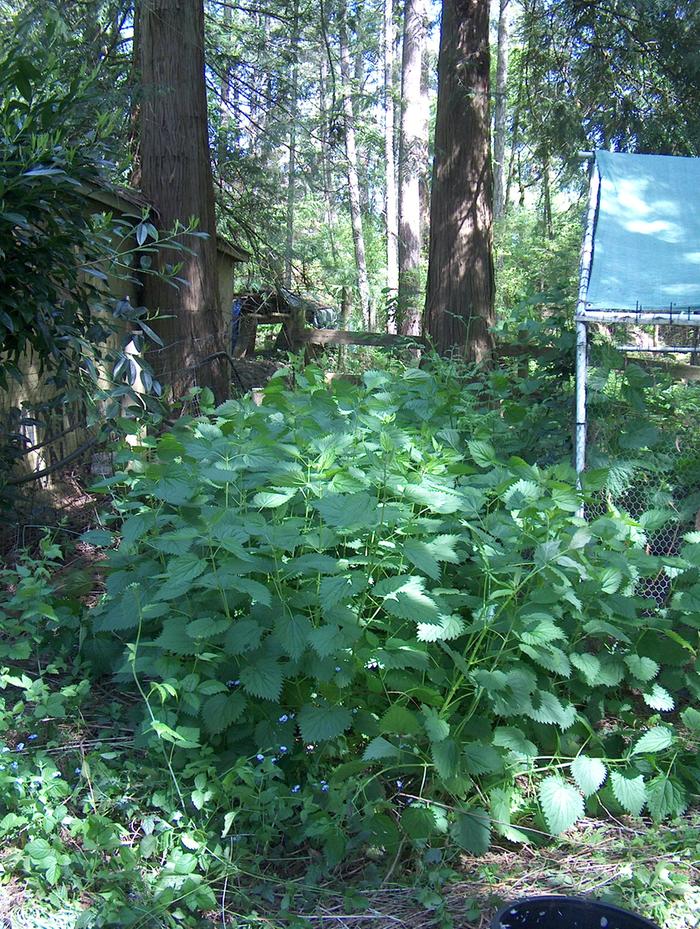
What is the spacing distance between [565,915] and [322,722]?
0.91 m

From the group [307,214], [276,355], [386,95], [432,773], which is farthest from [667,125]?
[307,214]

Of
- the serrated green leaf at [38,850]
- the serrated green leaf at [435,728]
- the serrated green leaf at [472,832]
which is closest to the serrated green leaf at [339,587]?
the serrated green leaf at [435,728]

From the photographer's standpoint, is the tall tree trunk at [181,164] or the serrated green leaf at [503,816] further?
the tall tree trunk at [181,164]

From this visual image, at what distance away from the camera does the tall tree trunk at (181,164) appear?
6.95m

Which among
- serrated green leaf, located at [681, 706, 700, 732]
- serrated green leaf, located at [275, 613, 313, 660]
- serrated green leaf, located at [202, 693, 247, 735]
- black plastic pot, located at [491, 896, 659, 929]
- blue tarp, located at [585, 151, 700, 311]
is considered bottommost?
black plastic pot, located at [491, 896, 659, 929]

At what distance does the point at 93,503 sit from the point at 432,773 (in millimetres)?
2923

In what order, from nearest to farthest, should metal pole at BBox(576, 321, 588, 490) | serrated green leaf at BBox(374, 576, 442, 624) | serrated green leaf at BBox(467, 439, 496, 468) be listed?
serrated green leaf at BBox(374, 576, 442, 624)
serrated green leaf at BBox(467, 439, 496, 468)
metal pole at BBox(576, 321, 588, 490)

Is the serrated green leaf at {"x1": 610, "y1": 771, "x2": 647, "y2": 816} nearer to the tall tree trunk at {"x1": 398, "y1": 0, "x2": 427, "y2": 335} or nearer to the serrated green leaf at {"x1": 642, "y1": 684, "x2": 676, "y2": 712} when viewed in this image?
the serrated green leaf at {"x1": 642, "y1": 684, "x2": 676, "y2": 712}

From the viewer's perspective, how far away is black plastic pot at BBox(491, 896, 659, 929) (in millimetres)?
2238

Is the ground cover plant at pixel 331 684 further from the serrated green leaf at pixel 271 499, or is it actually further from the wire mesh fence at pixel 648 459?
the wire mesh fence at pixel 648 459

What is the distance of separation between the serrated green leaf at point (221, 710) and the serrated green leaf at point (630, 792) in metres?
1.35

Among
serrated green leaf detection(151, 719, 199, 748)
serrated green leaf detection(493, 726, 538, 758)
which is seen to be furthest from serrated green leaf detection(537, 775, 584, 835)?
serrated green leaf detection(151, 719, 199, 748)

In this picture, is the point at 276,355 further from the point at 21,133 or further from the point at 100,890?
the point at 100,890

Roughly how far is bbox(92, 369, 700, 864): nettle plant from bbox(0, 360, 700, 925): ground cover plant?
0.01 m
